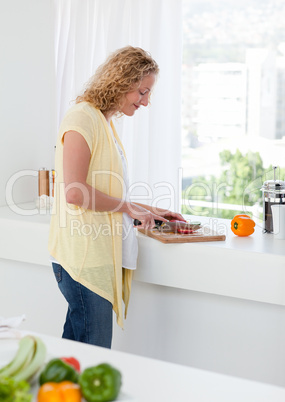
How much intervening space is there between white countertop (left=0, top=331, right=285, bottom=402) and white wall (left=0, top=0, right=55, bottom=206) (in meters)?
1.63

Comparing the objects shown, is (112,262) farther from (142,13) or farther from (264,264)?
(142,13)

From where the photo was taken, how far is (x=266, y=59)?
229 inches

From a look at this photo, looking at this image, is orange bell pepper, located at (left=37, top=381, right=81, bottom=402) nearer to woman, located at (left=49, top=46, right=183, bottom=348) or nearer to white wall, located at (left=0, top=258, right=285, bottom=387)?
woman, located at (left=49, top=46, right=183, bottom=348)

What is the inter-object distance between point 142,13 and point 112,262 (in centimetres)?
146

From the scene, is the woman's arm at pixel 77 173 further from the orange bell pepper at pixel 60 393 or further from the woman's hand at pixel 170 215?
the orange bell pepper at pixel 60 393

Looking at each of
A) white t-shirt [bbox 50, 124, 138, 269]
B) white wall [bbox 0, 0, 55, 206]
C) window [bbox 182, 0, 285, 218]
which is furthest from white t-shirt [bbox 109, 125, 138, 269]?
window [bbox 182, 0, 285, 218]

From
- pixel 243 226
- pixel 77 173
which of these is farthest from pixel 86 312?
pixel 243 226

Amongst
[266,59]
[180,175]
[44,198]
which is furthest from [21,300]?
[266,59]

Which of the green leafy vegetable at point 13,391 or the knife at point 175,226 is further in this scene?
the knife at point 175,226

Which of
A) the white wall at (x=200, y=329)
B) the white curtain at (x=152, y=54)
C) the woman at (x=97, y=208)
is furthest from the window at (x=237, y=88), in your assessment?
the woman at (x=97, y=208)

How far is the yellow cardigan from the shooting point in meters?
1.77

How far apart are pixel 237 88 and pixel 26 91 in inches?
134

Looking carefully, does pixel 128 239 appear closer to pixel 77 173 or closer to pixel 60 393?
pixel 77 173

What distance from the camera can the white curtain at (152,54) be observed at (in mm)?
2809
